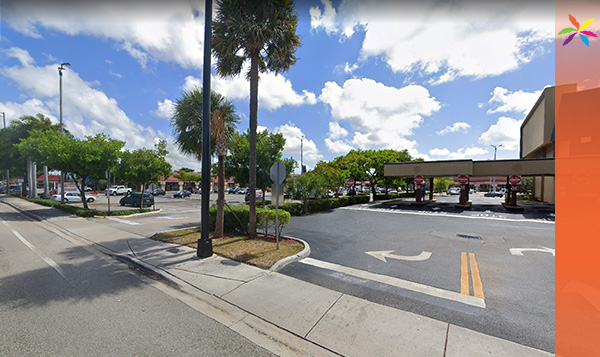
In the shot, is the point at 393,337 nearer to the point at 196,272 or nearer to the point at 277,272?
the point at 277,272

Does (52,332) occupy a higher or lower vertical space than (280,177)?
lower

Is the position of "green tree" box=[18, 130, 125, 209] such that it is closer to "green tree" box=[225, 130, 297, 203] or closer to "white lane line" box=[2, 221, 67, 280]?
"white lane line" box=[2, 221, 67, 280]

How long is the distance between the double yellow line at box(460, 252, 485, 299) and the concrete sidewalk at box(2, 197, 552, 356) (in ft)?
5.11

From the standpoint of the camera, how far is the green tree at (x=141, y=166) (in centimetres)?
1703

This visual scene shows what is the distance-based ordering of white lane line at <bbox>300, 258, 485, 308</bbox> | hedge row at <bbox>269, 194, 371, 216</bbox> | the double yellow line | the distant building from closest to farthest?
white lane line at <bbox>300, 258, 485, 308</bbox>, the double yellow line, hedge row at <bbox>269, 194, 371, 216</bbox>, the distant building

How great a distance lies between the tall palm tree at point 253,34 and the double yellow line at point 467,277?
6137mm

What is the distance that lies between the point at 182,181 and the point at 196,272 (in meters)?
71.1

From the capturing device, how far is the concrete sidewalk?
297cm

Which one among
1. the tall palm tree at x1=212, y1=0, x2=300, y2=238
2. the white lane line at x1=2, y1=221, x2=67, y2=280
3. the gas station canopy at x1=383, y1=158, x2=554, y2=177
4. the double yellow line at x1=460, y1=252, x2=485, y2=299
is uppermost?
the tall palm tree at x1=212, y1=0, x2=300, y2=238

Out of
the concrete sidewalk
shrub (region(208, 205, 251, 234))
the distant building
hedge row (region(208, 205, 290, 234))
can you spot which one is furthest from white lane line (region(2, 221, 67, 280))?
the distant building

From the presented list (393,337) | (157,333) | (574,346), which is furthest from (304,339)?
(574,346)

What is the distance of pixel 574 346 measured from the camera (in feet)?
9.78

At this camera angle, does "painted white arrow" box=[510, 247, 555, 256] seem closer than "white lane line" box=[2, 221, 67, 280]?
No

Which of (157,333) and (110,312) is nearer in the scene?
(157,333)
